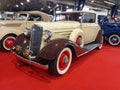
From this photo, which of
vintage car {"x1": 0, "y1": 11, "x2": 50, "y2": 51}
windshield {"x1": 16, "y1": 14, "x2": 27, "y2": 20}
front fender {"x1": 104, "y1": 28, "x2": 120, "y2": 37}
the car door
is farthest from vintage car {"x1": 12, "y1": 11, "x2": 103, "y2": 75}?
front fender {"x1": 104, "y1": 28, "x2": 120, "y2": 37}

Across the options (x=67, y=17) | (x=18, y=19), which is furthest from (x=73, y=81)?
(x=18, y=19)

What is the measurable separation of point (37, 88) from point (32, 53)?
2.63 feet

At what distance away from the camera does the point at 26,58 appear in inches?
121

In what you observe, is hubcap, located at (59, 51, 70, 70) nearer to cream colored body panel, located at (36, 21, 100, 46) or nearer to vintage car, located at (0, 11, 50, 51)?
cream colored body panel, located at (36, 21, 100, 46)

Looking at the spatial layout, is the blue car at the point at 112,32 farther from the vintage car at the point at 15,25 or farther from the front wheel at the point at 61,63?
the front wheel at the point at 61,63

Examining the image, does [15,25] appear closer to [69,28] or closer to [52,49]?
[69,28]

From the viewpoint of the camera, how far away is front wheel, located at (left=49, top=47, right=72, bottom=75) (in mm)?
2875

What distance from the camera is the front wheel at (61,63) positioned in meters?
2.88

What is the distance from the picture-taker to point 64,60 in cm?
312

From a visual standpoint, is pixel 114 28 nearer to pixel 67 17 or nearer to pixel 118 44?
pixel 118 44

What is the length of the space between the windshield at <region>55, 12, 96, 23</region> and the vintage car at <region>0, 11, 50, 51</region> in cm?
158

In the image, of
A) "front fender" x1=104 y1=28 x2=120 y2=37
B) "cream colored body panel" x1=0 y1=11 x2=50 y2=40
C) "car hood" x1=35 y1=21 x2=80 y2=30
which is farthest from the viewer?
"front fender" x1=104 y1=28 x2=120 y2=37

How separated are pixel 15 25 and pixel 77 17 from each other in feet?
8.85

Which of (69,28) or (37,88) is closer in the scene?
(37,88)
